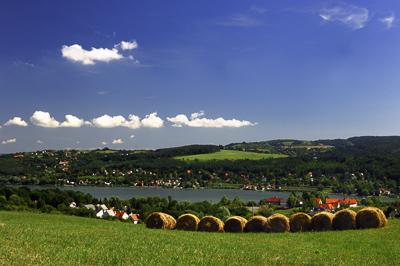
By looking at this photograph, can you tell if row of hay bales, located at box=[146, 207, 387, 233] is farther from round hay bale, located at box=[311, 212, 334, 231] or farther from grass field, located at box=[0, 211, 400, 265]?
grass field, located at box=[0, 211, 400, 265]

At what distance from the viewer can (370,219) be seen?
2370 cm

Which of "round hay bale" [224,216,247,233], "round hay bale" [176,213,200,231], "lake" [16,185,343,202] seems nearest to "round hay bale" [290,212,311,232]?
"round hay bale" [224,216,247,233]

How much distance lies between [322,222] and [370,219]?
2.40m

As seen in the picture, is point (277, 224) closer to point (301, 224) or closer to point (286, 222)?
point (286, 222)

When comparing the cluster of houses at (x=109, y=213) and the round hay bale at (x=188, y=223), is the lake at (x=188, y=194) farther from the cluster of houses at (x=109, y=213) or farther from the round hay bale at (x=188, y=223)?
the round hay bale at (x=188, y=223)

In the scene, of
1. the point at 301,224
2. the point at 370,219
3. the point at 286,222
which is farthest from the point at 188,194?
the point at 370,219

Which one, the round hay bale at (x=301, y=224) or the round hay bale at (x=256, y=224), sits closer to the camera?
the round hay bale at (x=301, y=224)

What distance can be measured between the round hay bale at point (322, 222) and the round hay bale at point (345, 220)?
256mm

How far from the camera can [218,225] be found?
1041 inches

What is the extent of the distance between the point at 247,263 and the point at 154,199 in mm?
71466

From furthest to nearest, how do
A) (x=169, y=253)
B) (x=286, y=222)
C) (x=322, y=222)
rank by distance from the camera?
1. (x=286, y=222)
2. (x=322, y=222)
3. (x=169, y=253)

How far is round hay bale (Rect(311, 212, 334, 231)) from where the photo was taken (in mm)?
24344

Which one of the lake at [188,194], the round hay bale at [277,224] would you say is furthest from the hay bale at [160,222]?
the lake at [188,194]

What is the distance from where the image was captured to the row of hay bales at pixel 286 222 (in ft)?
78.3
